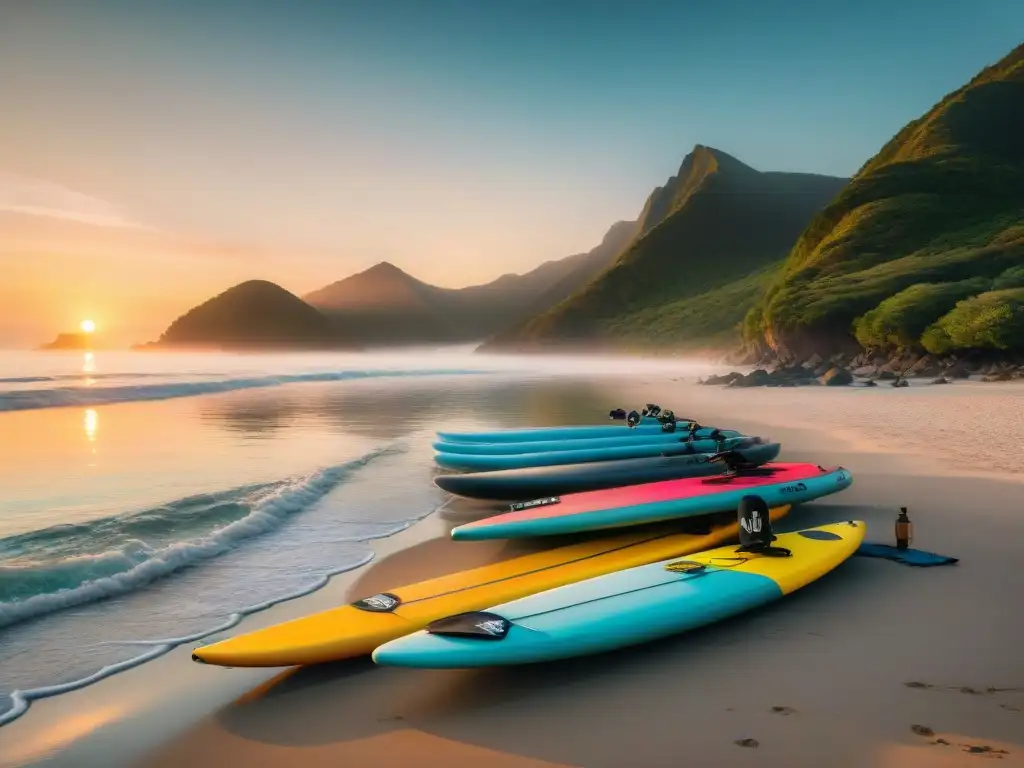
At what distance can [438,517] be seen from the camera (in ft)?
30.4

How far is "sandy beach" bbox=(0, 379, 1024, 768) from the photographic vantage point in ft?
11.9

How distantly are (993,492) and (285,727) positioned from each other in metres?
8.87

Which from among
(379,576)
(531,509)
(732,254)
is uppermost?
(732,254)

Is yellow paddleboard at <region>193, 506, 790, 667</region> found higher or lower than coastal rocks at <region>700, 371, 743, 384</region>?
lower

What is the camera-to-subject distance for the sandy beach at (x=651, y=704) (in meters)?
3.63

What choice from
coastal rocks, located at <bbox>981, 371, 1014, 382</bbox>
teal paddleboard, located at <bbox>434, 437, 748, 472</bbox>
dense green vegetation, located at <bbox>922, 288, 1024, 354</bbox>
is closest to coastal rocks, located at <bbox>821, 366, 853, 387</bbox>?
coastal rocks, located at <bbox>981, 371, 1014, 382</bbox>

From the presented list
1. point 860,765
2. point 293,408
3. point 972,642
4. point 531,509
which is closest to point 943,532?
point 972,642

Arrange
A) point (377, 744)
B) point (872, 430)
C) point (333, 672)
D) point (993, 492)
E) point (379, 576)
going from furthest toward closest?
point (872, 430)
point (993, 492)
point (379, 576)
point (333, 672)
point (377, 744)

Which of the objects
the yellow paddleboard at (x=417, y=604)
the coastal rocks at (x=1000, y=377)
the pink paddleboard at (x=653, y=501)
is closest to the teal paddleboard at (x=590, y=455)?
the pink paddleboard at (x=653, y=501)

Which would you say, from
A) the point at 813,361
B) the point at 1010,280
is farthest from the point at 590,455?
the point at 1010,280

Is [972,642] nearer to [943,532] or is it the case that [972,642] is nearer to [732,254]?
[943,532]

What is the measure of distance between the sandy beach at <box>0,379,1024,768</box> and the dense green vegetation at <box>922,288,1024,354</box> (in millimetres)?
36030

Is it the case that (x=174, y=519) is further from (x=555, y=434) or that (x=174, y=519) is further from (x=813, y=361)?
(x=813, y=361)

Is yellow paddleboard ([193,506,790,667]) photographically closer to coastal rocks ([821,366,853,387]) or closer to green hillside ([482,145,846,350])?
coastal rocks ([821,366,853,387])
